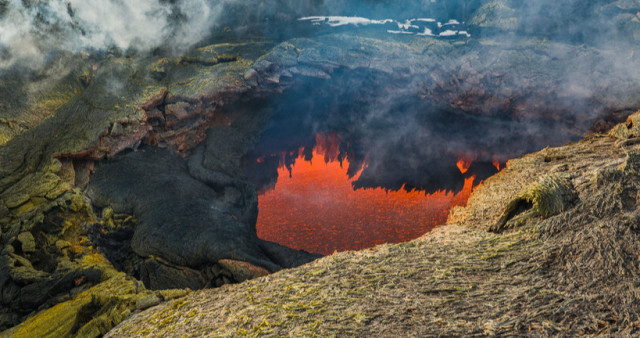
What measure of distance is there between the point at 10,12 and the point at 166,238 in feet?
31.9

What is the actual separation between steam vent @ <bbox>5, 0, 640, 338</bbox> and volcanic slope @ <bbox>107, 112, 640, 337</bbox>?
0.03m

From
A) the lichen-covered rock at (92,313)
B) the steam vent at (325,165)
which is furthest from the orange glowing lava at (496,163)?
the lichen-covered rock at (92,313)

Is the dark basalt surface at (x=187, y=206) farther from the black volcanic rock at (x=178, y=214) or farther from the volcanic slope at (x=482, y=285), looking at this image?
the volcanic slope at (x=482, y=285)

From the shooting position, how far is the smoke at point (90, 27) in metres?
10.8

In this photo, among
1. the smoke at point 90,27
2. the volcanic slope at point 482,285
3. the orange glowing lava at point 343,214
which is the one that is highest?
the smoke at point 90,27

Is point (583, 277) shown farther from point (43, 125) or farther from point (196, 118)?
point (43, 125)

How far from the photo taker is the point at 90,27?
1190 cm

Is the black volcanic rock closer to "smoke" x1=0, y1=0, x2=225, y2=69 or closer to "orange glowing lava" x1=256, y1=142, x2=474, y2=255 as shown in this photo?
"orange glowing lava" x1=256, y1=142, x2=474, y2=255

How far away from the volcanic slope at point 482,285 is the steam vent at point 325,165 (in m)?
0.03

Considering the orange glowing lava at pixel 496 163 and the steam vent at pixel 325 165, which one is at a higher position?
the steam vent at pixel 325 165

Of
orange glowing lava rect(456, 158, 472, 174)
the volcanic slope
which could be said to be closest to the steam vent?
the volcanic slope

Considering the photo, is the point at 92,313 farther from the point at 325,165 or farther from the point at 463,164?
the point at 463,164

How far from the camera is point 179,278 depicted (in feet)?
22.4

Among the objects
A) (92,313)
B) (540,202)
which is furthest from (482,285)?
(92,313)
